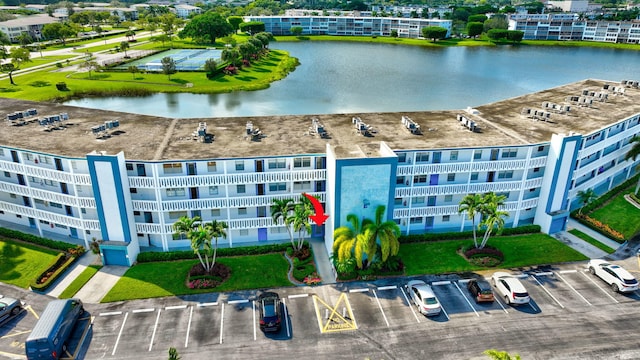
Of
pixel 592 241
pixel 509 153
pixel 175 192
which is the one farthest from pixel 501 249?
pixel 175 192

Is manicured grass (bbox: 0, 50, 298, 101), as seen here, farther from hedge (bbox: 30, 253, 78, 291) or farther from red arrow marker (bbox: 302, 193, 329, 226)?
red arrow marker (bbox: 302, 193, 329, 226)

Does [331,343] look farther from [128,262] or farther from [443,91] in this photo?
[443,91]

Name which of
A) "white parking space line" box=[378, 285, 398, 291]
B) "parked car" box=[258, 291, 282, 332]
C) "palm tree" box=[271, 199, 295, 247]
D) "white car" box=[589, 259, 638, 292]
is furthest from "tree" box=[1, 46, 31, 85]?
"white car" box=[589, 259, 638, 292]

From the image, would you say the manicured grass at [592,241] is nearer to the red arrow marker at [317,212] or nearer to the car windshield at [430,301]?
the car windshield at [430,301]

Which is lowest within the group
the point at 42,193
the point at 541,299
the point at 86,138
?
the point at 541,299

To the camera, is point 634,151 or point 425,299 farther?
point 634,151

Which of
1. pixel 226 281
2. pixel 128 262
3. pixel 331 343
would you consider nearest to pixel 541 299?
pixel 331 343

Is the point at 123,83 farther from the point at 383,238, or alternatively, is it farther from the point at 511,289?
the point at 511,289
